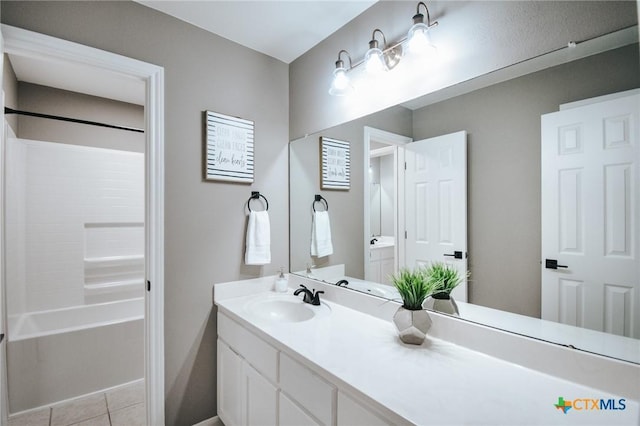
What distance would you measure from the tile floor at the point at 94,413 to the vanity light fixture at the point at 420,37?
9.16ft

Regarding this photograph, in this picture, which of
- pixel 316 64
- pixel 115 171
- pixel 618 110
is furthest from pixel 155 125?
pixel 618 110

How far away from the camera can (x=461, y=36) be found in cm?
124

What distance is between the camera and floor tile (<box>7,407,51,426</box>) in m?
1.93

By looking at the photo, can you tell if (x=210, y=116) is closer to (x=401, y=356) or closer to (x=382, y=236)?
(x=382, y=236)

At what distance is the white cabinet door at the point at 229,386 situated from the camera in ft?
5.07

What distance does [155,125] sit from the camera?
1.62 m

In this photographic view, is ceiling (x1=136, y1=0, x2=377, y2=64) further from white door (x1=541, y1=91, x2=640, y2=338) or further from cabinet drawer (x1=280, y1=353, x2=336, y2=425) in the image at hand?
cabinet drawer (x1=280, y1=353, x2=336, y2=425)

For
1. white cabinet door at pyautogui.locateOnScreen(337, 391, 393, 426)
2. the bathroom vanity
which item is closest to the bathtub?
the bathroom vanity

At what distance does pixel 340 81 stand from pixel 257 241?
1.13m

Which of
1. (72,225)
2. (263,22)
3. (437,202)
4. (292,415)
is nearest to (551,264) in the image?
(437,202)

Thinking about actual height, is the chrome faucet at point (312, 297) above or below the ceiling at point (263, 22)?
below

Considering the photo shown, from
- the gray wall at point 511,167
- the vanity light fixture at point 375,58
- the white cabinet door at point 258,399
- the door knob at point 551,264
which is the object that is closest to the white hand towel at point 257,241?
the white cabinet door at point 258,399

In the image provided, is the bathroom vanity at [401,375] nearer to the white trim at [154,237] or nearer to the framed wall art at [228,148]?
the white trim at [154,237]

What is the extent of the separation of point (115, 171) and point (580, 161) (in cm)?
337
